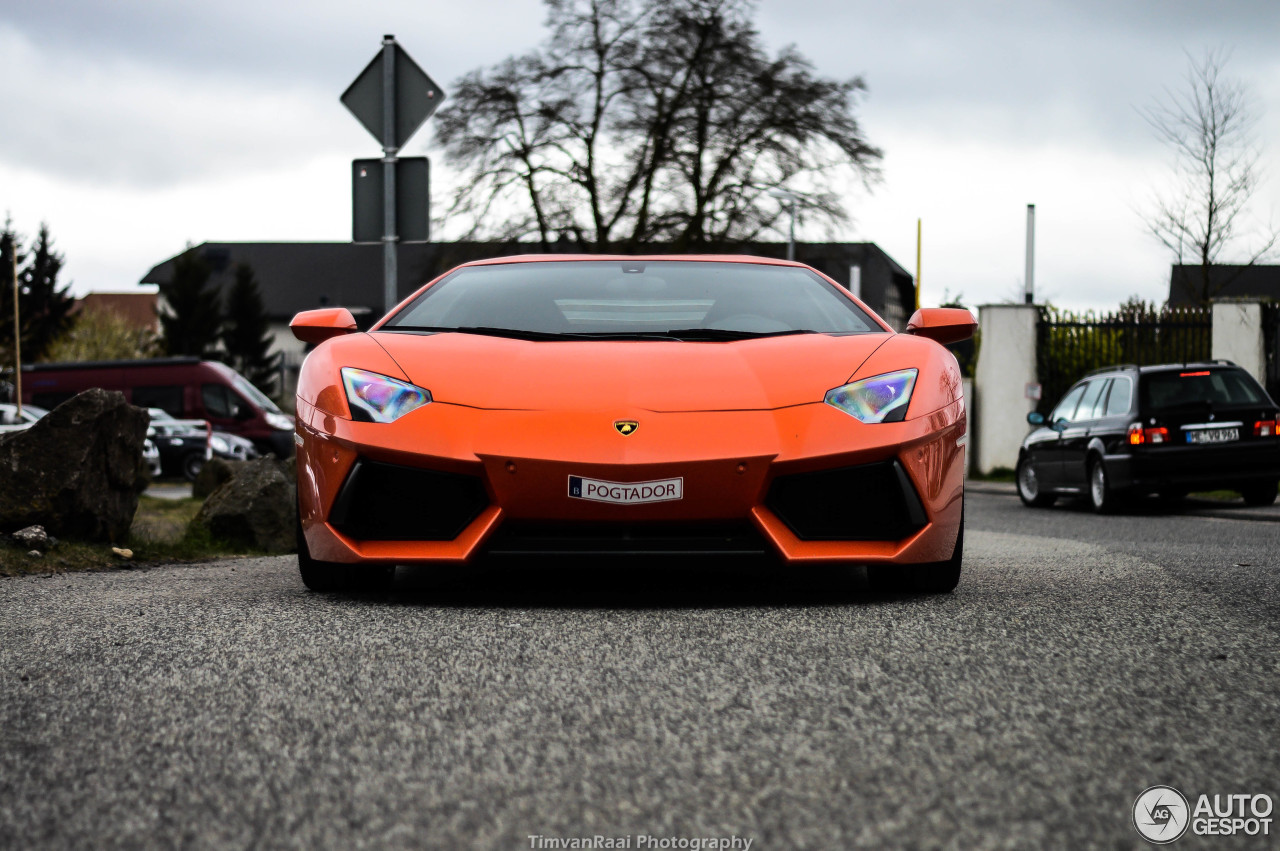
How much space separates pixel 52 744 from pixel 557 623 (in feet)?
4.98

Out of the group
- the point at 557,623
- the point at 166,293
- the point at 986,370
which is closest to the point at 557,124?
the point at 986,370

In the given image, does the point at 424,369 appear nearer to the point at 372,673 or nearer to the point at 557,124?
the point at 372,673

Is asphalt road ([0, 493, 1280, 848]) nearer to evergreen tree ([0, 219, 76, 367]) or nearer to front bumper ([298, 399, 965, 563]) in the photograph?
front bumper ([298, 399, 965, 563])

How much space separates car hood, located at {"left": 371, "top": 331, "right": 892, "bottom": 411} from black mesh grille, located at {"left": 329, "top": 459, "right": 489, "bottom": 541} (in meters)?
0.25

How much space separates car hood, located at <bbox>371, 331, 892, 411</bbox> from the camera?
164 inches

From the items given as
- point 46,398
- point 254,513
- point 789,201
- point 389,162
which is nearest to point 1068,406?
point 389,162

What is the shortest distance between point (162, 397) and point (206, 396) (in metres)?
0.97

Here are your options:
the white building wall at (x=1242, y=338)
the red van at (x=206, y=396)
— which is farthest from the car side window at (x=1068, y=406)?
the red van at (x=206, y=396)

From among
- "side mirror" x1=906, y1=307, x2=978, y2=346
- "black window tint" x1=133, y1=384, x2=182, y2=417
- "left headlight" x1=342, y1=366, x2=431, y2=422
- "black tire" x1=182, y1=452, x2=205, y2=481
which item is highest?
"side mirror" x1=906, y1=307, x2=978, y2=346

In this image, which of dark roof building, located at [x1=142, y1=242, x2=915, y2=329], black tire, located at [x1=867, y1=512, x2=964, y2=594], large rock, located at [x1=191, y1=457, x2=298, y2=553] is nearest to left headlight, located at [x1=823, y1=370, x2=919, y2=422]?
black tire, located at [x1=867, y1=512, x2=964, y2=594]

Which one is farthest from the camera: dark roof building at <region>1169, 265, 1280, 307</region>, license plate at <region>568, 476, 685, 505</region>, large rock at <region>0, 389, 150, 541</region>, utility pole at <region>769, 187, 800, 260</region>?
utility pole at <region>769, 187, 800, 260</region>

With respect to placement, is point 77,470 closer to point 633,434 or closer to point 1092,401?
point 633,434

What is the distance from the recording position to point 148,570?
6.05 meters

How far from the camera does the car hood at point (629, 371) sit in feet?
13.7
